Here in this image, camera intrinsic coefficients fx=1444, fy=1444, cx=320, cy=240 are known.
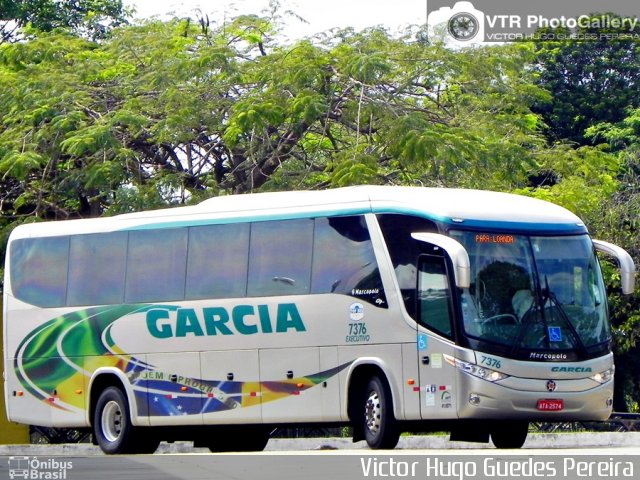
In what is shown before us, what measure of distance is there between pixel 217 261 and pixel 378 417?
3.25m

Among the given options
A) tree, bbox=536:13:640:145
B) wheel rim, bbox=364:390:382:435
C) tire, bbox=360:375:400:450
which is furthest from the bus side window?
tree, bbox=536:13:640:145

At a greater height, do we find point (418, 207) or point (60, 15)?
point (60, 15)

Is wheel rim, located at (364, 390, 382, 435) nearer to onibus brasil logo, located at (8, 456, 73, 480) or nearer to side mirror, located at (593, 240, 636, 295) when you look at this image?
side mirror, located at (593, 240, 636, 295)

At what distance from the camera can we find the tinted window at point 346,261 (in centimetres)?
1650

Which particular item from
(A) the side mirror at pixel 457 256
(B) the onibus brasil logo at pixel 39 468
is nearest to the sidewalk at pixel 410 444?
(B) the onibus brasil logo at pixel 39 468

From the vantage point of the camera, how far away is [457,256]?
15.4 meters

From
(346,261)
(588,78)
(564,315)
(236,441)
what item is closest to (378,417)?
(346,261)

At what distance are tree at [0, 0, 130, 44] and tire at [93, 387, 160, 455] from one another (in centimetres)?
1596

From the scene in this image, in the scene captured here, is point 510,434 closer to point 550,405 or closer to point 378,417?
point 550,405

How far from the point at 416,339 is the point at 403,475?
11.5 feet

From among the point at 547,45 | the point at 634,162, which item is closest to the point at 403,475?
the point at 634,162

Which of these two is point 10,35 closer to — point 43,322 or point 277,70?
point 277,70

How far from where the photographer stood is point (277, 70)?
24.3 metres

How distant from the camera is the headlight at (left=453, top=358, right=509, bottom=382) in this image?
15.7 metres
